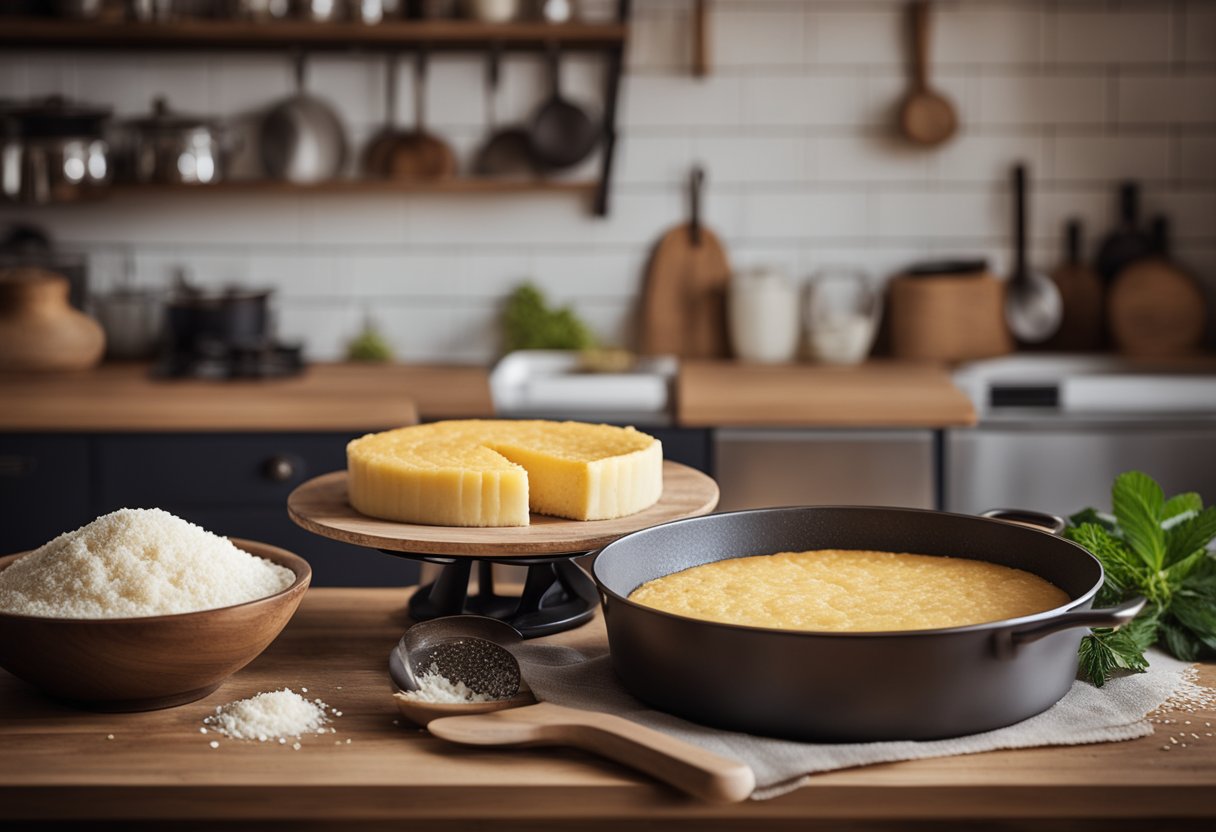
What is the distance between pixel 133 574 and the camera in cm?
110

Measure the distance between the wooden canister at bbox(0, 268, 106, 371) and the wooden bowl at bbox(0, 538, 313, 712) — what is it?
224 centimetres

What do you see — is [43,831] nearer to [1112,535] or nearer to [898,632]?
[898,632]

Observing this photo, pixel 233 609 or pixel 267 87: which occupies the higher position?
pixel 267 87

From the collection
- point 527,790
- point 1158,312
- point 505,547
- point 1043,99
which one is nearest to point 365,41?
point 1043,99

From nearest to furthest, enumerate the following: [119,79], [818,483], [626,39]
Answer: [818,483] → [626,39] → [119,79]

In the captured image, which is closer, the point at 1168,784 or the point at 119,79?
the point at 1168,784

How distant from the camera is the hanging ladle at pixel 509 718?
3.10ft

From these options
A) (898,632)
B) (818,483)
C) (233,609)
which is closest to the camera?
(898,632)

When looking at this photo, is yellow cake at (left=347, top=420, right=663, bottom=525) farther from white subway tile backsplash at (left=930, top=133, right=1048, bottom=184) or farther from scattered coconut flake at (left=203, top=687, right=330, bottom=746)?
white subway tile backsplash at (left=930, top=133, right=1048, bottom=184)

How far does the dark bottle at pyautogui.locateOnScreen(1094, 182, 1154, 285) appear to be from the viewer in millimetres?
3561

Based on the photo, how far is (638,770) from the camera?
3.31 ft

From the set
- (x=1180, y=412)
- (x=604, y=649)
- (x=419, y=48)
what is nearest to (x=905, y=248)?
(x=1180, y=412)

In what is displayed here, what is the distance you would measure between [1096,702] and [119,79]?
10.6 feet

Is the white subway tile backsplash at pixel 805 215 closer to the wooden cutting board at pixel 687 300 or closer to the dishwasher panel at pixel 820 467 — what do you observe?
the wooden cutting board at pixel 687 300
